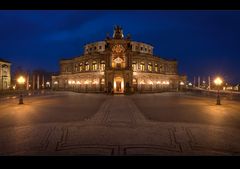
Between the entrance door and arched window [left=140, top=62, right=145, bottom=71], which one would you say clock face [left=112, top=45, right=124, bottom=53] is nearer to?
the entrance door

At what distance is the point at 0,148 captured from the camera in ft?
26.4

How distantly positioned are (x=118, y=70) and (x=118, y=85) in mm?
4522

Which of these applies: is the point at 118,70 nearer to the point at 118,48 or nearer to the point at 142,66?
the point at 118,48

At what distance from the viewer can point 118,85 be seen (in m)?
54.9

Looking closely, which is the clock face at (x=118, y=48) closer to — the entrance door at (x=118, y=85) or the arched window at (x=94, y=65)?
the entrance door at (x=118, y=85)

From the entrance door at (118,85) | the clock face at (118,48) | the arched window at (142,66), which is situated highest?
the clock face at (118,48)

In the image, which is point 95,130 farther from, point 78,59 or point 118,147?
point 78,59

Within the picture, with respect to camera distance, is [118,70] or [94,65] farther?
[94,65]

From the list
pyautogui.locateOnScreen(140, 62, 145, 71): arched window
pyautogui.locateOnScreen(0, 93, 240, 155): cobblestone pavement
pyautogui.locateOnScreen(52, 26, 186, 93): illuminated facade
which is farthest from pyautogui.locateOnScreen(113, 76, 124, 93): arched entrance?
pyautogui.locateOnScreen(0, 93, 240, 155): cobblestone pavement

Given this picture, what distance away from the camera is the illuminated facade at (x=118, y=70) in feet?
175

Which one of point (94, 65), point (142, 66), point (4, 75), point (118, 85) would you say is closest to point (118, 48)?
point (118, 85)

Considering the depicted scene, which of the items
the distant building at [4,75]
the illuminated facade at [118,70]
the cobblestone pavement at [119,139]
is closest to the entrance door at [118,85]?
the illuminated facade at [118,70]

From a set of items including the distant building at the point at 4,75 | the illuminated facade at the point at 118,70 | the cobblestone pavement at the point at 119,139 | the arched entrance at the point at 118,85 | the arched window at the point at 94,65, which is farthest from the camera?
the distant building at the point at 4,75

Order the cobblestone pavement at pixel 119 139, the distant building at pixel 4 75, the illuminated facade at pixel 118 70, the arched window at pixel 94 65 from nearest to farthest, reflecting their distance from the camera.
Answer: the cobblestone pavement at pixel 119 139
the illuminated facade at pixel 118 70
the arched window at pixel 94 65
the distant building at pixel 4 75
